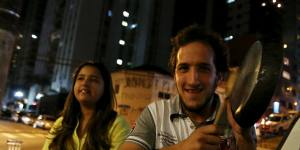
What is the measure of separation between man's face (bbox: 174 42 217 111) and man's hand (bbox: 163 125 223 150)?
36cm

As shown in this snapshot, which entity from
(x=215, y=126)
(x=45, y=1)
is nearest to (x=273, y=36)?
(x=215, y=126)

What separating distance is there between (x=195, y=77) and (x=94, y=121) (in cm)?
214

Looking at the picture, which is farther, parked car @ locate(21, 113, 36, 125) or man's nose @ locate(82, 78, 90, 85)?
parked car @ locate(21, 113, 36, 125)

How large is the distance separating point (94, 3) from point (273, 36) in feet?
198

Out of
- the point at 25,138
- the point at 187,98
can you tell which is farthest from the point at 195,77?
the point at 25,138

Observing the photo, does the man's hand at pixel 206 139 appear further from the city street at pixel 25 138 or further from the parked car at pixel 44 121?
the parked car at pixel 44 121

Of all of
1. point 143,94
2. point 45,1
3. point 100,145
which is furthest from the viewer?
point 45,1

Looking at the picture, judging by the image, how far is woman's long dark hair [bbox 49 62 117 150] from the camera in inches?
130

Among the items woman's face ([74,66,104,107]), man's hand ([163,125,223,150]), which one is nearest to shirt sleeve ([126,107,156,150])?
man's hand ([163,125,223,150])

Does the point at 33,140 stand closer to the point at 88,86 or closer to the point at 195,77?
the point at 88,86

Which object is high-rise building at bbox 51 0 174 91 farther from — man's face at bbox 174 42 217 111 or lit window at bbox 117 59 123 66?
man's face at bbox 174 42 217 111

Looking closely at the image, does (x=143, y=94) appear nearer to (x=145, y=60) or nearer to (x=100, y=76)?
(x=100, y=76)

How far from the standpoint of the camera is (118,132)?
3328 millimetres

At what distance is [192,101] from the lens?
1.58 m
